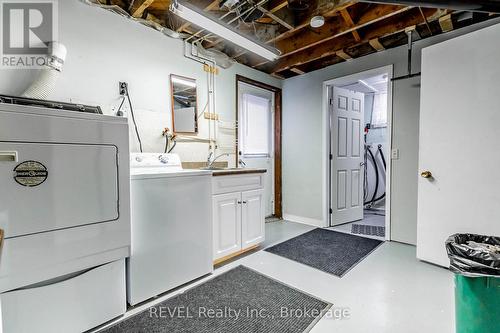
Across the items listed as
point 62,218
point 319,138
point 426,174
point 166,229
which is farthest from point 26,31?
point 426,174

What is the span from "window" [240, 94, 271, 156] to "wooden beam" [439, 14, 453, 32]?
7.82 ft

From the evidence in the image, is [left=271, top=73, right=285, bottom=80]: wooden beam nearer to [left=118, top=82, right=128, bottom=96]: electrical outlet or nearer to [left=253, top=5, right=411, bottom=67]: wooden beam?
Answer: [left=253, top=5, right=411, bottom=67]: wooden beam

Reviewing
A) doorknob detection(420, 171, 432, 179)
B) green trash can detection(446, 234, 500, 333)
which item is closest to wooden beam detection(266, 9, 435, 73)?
doorknob detection(420, 171, 432, 179)

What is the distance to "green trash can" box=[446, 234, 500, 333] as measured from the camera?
1.19 meters

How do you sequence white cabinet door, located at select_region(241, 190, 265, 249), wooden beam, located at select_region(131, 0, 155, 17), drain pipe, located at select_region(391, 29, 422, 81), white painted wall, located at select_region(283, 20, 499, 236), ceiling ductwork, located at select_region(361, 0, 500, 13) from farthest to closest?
white painted wall, located at select_region(283, 20, 499, 236) < drain pipe, located at select_region(391, 29, 422, 81) < white cabinet door, located at select_region(241, 190, 265, 249) < wooden beam, located at select_region(131, 0, 155, 17) < ceiling ductwork, located at select_region(361, 0, 500, 13)

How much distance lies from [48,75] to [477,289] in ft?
10.1

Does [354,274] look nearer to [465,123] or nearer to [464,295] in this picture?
[464,295]

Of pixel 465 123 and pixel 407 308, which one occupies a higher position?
pixel 465 123

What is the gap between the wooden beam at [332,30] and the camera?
2205 millimetres

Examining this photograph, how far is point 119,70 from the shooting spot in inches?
87.9

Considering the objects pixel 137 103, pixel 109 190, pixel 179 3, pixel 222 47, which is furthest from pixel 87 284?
pixel 222 47

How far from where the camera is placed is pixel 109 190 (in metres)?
1.50

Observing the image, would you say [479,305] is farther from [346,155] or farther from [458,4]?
[346,155]

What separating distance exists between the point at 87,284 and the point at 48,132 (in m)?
0.94
